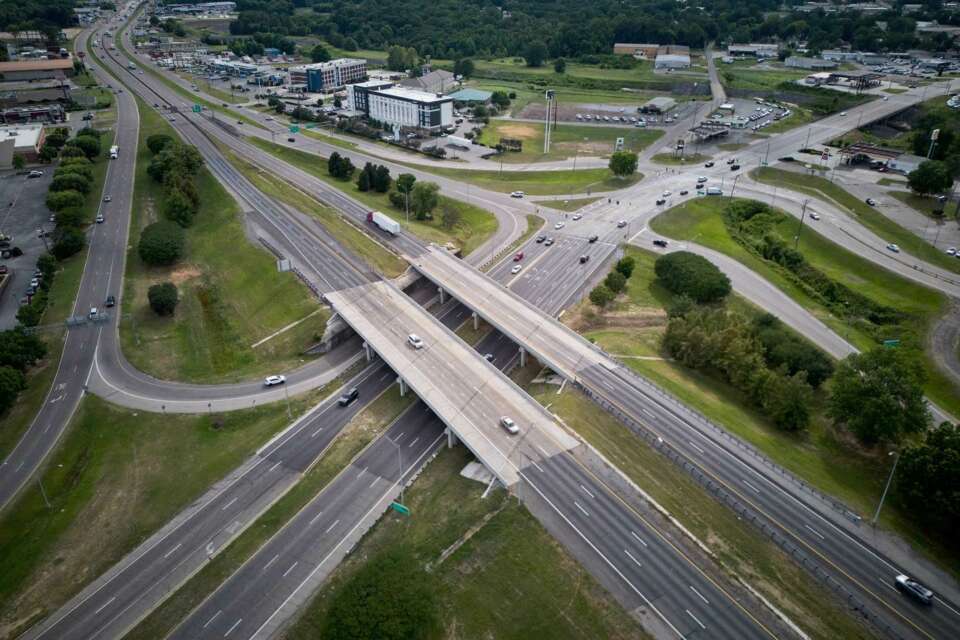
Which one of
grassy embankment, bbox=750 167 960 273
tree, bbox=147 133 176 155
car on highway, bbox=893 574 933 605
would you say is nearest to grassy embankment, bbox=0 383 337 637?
car on highway, bbox=893 574 933 605

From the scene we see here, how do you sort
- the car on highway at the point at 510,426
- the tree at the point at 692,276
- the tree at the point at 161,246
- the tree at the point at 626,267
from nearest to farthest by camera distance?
1. the car on highway at the point at 510,426
2. the tree at the point at 692,276
3. the tree at the point at 626,267
4. the tree at the point at 161,246

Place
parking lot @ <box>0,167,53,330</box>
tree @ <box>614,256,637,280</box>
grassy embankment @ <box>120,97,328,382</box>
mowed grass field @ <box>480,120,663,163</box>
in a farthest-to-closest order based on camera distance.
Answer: mowed grass field @ <box>480,120,663,163</box>
tree @ <box>614,256,637,280</box>
parking lot @ <box>0,167,53,330</box>
grassy embankment @ <box>120,97,328,382</box>

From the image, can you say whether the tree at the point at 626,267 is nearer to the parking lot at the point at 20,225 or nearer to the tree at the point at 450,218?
the tree at the point at 450,218

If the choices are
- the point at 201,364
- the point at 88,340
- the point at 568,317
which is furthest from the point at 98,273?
the point at 568,317

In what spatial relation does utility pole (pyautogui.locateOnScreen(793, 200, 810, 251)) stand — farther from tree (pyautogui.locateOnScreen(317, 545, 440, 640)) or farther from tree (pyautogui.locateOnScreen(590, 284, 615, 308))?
tree (pyautogui.locateOnScreen(317, 545, 440, 640))

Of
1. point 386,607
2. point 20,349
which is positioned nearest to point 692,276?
point 386,607

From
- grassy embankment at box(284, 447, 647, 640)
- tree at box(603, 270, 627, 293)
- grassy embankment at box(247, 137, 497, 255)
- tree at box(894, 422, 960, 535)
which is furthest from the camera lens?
grassy embankment at box(247, 137, 497, 255)

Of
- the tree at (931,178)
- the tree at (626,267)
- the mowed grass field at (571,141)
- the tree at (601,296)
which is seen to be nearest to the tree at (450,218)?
the tree at (626,267)
